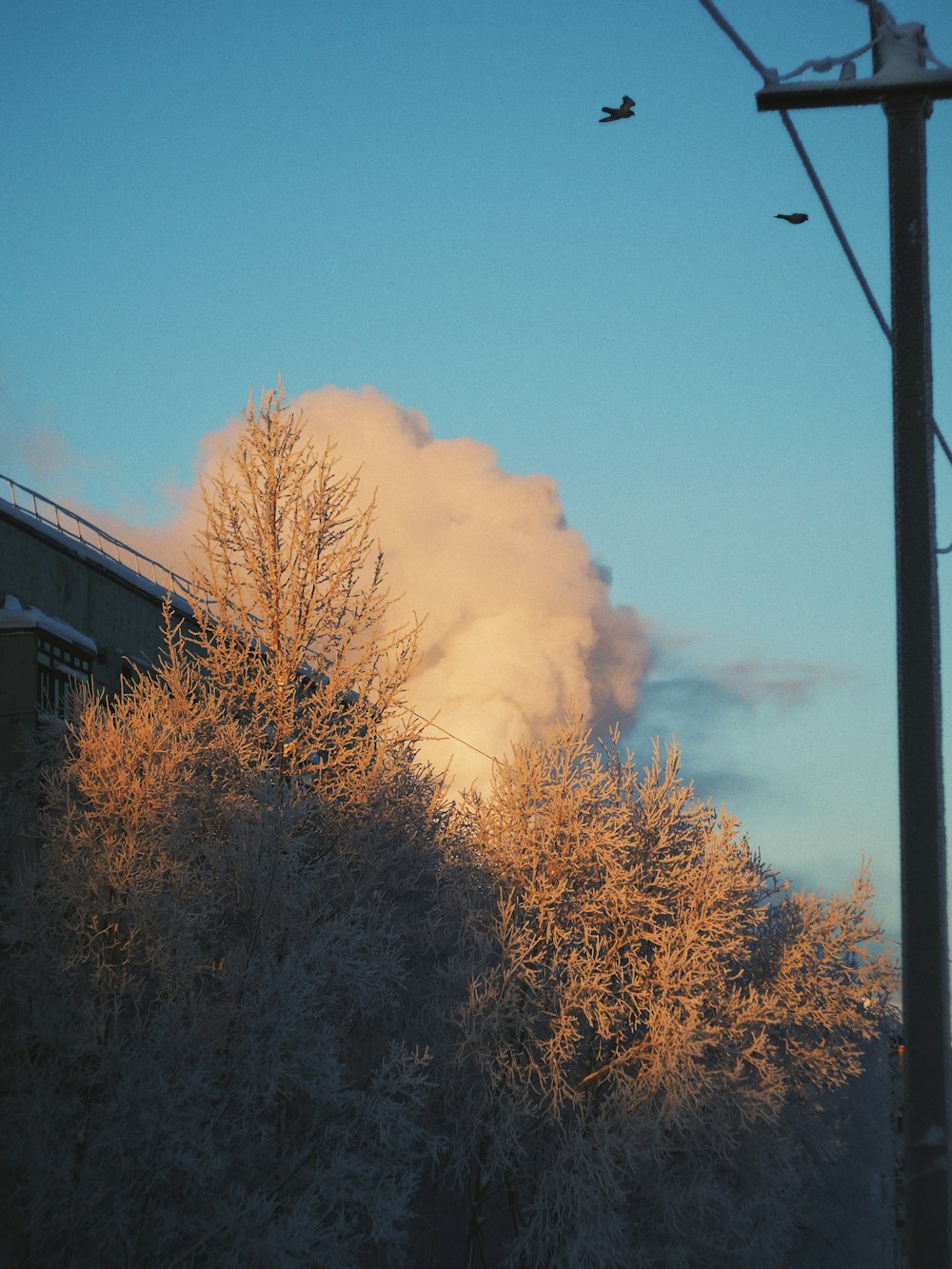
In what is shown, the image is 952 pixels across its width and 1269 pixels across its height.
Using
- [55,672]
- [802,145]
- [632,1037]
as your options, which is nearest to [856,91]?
[802,145]

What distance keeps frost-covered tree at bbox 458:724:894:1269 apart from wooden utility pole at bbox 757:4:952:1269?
16.4m

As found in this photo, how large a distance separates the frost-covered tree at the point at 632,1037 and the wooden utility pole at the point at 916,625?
16402 mm

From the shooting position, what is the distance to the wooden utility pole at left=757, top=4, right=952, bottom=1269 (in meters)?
6.22

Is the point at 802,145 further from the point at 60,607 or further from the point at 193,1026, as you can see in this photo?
the point at 60,607

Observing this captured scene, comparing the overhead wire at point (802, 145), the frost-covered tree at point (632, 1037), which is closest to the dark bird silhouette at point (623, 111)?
the overhead wire at point (802, 145)

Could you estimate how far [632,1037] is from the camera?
998 inches

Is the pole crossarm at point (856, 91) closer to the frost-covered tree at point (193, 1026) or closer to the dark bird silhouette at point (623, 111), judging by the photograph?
the dark bird silhouette at point (623, 111)

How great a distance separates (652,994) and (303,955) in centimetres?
673

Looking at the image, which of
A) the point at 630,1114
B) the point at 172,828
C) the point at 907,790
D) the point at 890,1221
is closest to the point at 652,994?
the point at 630,1114

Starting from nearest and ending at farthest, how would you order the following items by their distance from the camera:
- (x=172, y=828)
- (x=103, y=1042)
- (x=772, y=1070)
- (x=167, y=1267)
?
(x=167, y=1267) < (x=103, y=1042) < (x=172, y=828) < (x=772, y=1070)

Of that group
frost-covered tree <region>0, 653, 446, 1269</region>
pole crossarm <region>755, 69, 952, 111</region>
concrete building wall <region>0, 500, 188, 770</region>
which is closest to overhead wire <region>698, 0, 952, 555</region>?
pole crossarm <region>755, 69, 952, 111</region>

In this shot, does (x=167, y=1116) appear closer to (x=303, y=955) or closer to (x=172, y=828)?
(x=303, y=955)

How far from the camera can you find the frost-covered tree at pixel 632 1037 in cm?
2272

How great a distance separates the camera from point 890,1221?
31.4m
